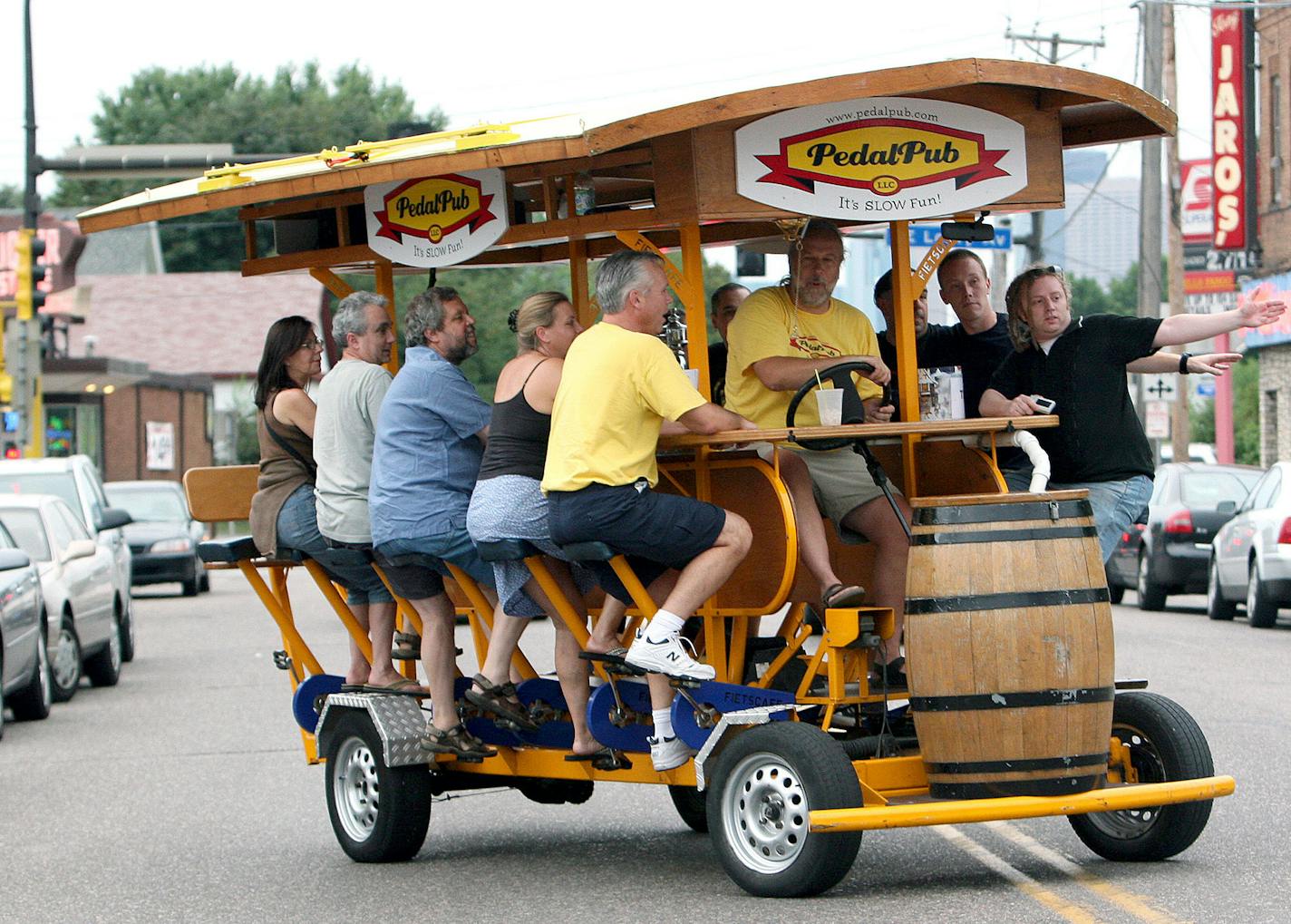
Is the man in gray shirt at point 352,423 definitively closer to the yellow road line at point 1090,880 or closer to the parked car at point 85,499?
the yellow road line at point 1090,880

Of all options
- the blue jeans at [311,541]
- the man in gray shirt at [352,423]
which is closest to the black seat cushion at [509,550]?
the man in gray shirt at [352,423]

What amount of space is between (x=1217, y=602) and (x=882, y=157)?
46.4ft

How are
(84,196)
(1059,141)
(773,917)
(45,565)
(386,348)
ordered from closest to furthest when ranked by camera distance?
(773,917), (1059,141), (386,348), (45,565), (84,196)

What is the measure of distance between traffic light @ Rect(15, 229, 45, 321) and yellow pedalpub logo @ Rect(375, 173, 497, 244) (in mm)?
19318

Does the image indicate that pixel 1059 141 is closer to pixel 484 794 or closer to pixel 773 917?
pixel 773 917

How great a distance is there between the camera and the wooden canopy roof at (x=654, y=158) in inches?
300

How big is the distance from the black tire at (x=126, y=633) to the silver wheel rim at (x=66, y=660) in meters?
2.40

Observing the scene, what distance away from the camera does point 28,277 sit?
28281 millimetres

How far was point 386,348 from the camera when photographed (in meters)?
9.27

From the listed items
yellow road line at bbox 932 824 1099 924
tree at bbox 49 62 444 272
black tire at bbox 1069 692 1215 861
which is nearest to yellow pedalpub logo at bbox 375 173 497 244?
yellow road line at bbox 932 824 1099 924

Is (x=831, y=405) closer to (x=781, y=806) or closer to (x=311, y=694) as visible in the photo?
(x=781, y=806)

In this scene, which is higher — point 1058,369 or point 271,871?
point 1058,369

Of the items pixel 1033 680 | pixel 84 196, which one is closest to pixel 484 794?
pixel 1033 680

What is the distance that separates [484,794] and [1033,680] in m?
4.95
